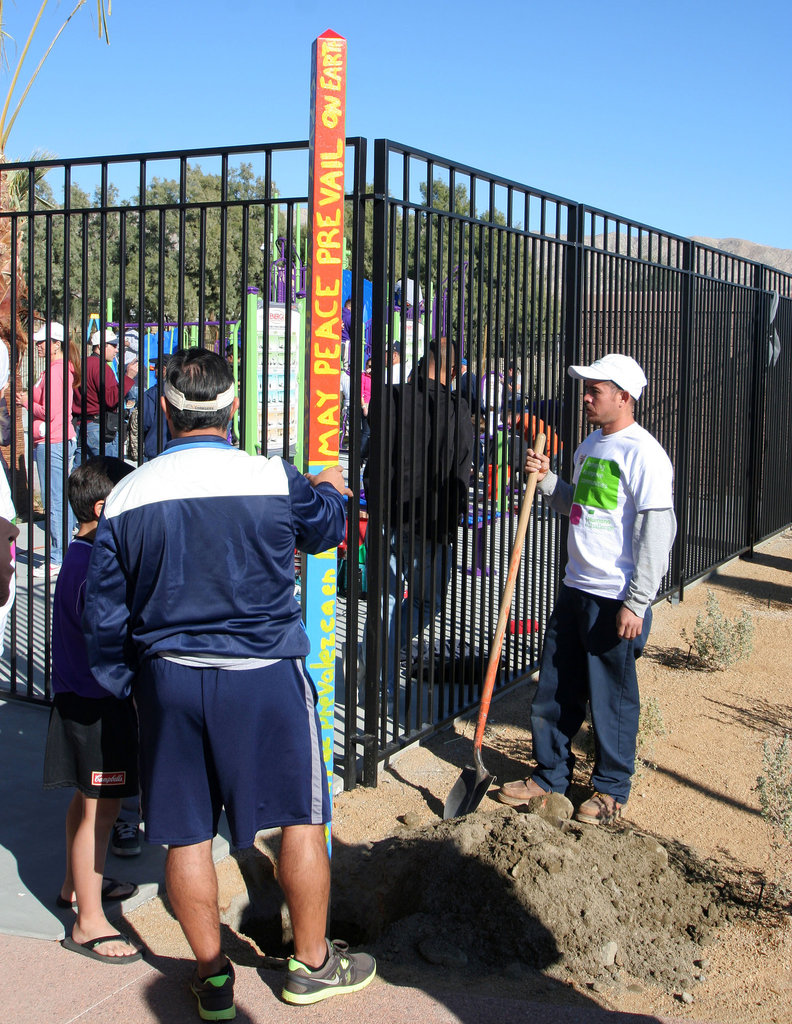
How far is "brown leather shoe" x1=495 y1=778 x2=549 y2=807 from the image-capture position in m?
4.85

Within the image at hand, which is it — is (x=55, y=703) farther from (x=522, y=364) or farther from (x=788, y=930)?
(x=522, y=364)

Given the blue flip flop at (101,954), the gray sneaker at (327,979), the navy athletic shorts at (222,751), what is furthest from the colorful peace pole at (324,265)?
the blue flip flop at (101,954)

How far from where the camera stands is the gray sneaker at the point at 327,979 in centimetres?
304

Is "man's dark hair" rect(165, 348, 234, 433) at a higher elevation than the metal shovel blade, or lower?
higher

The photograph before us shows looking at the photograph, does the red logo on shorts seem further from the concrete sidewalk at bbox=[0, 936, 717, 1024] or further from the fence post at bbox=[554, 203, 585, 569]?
the fence post at bbox=[554, 203, 585, 569]

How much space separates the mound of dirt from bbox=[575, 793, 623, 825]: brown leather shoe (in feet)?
0.87

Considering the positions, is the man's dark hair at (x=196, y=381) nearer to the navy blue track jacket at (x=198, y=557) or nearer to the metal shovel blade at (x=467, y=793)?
the navy blue track jacket at (x=198, y=557)

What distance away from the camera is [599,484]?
4.65 m

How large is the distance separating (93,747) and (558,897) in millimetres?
1726

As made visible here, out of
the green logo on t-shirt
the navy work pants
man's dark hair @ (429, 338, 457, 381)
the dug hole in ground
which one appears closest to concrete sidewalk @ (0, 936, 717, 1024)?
the dug hole in ground

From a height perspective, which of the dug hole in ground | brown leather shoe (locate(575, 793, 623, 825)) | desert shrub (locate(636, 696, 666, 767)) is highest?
desert shrub (locate(636, 696, 666, 767))

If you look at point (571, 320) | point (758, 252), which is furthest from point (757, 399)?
point (758, 252)

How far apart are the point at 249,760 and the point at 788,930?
2139mm

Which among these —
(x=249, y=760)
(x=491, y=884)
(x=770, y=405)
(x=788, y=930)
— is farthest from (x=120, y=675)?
(x=770, y=405)
